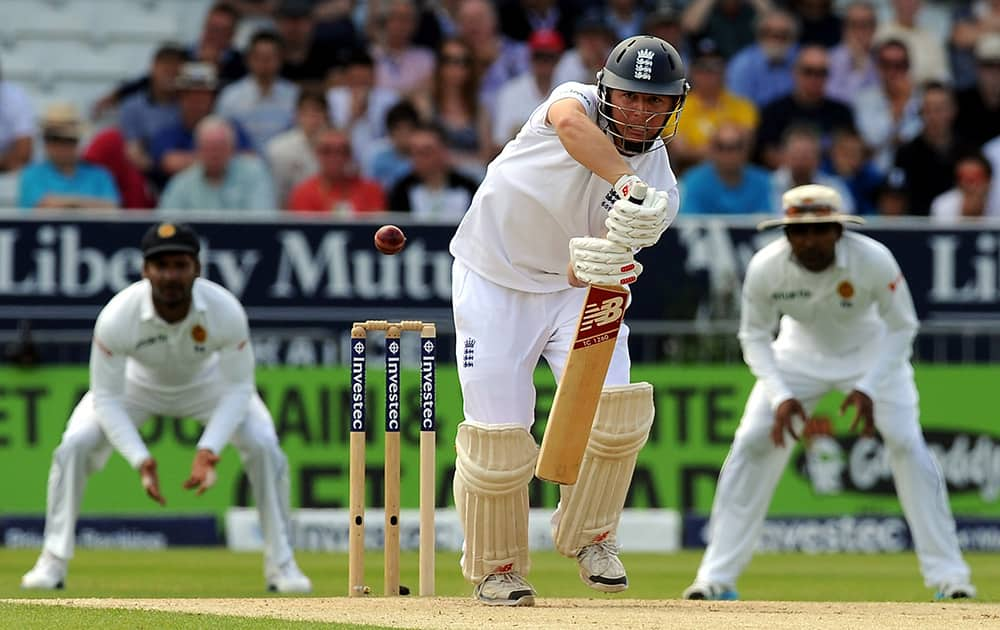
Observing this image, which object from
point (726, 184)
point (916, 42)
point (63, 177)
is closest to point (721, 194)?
point (726, 184)

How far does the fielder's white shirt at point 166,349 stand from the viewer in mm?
8734

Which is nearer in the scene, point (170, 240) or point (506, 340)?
point (506, 340)

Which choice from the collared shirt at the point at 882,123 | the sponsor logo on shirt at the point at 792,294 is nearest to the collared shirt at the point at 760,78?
the collared shirt at the point at 882,123

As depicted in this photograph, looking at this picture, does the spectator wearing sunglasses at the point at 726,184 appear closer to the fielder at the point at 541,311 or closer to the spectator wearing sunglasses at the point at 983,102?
the spectator wearing sunglasses at the point at 983,102

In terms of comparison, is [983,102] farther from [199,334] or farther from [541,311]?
[541,311]

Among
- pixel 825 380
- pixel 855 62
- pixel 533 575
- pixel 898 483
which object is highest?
pixel 855 62

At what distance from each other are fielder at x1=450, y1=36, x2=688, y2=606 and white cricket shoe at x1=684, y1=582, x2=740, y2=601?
A: 171cm

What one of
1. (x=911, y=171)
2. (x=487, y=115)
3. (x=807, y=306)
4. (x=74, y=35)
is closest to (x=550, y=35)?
(x=487, y=115)

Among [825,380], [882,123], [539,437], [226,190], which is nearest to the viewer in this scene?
[825,380]

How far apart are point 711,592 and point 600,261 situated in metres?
2.80

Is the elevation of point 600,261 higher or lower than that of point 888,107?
lower

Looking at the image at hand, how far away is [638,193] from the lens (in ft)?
19.3

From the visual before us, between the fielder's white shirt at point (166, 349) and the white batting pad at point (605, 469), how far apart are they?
2.42 m

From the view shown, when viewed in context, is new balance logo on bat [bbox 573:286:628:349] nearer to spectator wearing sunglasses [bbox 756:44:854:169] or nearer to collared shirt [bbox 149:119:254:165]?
collared shirt [bbox 149:119:254:165]
